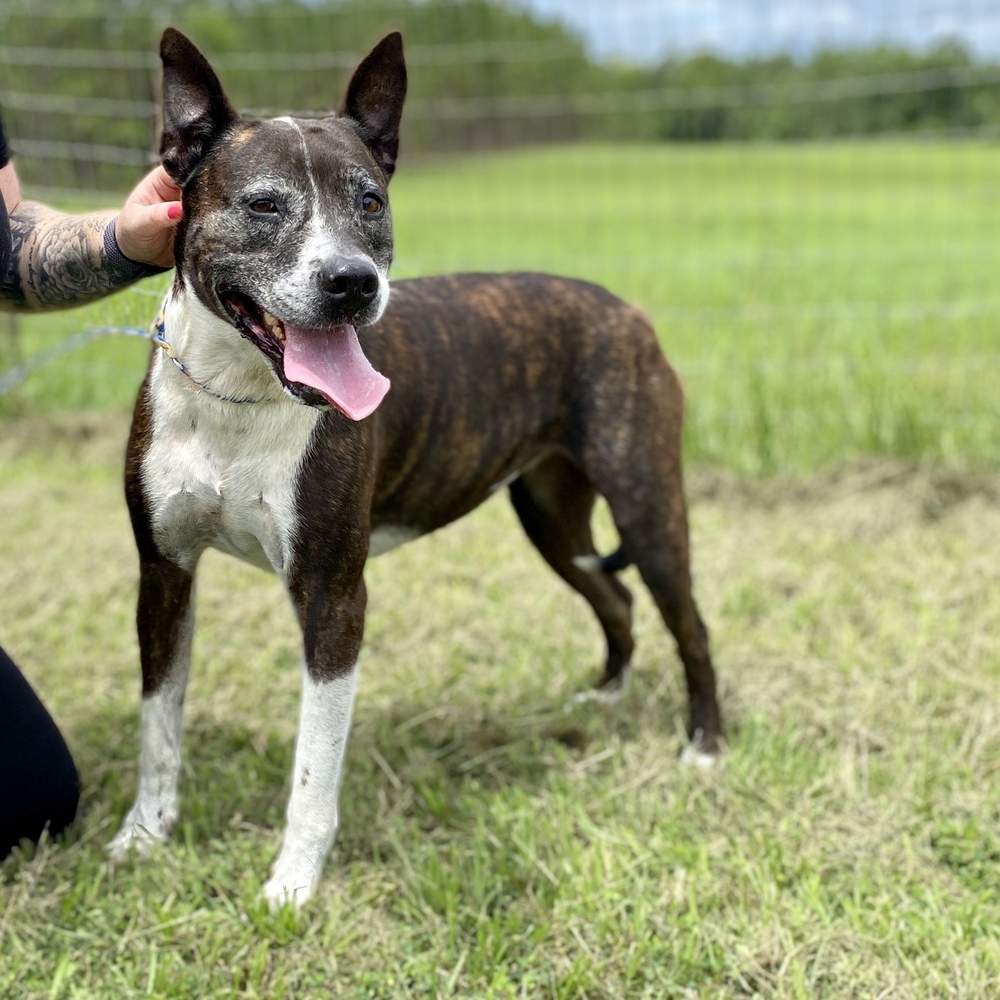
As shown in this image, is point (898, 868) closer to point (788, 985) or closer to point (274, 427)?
point (788, 985)

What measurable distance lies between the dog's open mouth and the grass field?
2.39 feet

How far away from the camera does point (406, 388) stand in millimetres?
2854

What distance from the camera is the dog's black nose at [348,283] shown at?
2150 millimetres

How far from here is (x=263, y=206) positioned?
7.37 feet

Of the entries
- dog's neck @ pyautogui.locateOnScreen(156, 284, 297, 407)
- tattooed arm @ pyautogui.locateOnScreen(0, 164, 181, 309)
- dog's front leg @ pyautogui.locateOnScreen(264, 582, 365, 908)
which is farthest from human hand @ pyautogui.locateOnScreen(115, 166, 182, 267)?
dog's front leg @ pyautogui.locateOnScreen(264, 582, 365, 908)

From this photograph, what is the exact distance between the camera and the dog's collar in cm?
245

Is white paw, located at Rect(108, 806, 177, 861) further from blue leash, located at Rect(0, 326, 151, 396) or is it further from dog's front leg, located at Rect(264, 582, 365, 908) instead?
blue leash, located at Rect(0, 326, 151, 396)

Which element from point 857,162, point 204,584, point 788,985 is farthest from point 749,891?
point 857,162

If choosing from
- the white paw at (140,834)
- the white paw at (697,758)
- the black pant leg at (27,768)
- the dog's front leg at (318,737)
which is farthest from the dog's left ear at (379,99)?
the white paw at (697,758)

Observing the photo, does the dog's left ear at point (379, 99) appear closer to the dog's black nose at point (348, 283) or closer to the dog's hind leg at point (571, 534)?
the dog's black nose at point (348, 283)

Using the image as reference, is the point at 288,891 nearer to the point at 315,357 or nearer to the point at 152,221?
the point at 315,357

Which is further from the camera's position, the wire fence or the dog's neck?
the wire fence

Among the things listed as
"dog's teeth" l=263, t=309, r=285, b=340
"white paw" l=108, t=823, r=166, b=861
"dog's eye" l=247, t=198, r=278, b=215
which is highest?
"dog's eye" l=247, t=198, r=278, b=215

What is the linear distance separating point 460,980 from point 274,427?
4.09 ft
